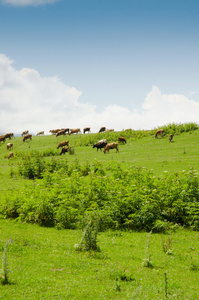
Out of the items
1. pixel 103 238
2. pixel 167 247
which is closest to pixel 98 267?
pixel 103 238

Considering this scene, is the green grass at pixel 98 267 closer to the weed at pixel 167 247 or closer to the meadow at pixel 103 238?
the meadow at pixel 103 238

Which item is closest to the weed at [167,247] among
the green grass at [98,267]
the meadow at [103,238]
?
the meadow at [103,238]

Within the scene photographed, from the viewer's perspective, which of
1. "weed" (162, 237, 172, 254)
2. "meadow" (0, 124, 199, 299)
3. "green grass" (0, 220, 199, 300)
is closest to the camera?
"green grass" (0, 220, 199, 300)

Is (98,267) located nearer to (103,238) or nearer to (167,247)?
(103,238)

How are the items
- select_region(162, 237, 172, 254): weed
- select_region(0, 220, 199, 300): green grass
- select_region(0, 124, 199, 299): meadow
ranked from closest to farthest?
select_region(0, 220, 199, 300): green grass < select_region(0, 124, 199, 299): meadow < select_region(162, 237, 172, 254): weed

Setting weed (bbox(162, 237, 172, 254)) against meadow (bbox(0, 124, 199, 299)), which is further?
weed (bbox(162, 237, 172, 254))

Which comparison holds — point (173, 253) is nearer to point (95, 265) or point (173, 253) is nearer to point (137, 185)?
point (95, 265)

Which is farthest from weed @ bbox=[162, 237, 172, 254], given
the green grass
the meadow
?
the green grass

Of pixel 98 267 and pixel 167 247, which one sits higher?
pixel 98 267

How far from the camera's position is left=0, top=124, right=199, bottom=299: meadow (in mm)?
7473

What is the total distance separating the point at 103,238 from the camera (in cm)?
1193

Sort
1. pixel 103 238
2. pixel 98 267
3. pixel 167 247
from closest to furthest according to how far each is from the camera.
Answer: pixel 98 267 < pixel 167 247 < pixel 103 238

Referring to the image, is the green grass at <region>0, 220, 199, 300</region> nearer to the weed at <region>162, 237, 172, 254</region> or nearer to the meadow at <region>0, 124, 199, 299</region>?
the meadow at <region>0, 124, 199, 299</region>

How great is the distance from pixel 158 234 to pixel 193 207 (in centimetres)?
262
